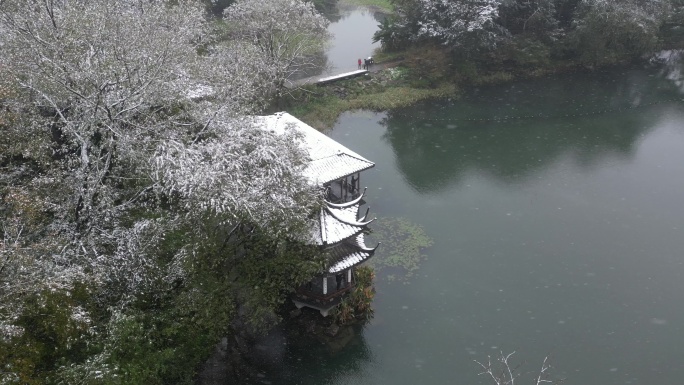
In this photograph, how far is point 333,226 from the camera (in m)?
18.2

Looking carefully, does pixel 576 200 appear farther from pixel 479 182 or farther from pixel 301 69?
pixel 301 69

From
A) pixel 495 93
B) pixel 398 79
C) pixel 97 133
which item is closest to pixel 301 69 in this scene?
pixel 398 79

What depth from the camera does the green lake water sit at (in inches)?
709

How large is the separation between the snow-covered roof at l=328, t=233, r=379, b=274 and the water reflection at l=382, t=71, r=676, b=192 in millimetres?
9375

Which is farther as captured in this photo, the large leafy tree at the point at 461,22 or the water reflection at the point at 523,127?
the large leafy tree at the point at 461,22

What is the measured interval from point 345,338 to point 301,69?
24806 mm

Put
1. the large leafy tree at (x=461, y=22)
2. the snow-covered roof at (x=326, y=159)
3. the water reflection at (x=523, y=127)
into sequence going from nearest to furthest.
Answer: the snow-covered roof at (x=326, y=159) < the water reflection at (x=523, y=127) < the large leafy tree at (x=461, y=22)

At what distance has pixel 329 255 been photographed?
17.9 meters

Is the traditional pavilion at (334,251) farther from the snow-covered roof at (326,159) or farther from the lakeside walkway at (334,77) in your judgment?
the lakeside walkway at (334,77)

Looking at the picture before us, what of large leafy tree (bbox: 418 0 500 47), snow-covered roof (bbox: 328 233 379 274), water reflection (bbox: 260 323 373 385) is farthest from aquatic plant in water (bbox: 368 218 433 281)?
large leafy tree (bbox: 418 0 500 47)

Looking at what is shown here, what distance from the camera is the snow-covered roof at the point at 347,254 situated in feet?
59.6

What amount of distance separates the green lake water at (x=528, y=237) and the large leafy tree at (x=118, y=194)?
4.22 metres

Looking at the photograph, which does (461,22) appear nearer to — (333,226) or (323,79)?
(323,79)

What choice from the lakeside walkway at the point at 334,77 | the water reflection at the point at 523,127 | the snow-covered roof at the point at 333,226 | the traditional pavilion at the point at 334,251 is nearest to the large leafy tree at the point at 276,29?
the lakeside walkway at the point at 334,77
